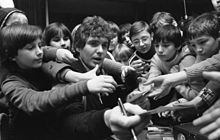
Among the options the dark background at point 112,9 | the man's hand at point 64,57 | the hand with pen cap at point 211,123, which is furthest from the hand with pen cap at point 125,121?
the dark background at point 112,9

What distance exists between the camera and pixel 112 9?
320 cm

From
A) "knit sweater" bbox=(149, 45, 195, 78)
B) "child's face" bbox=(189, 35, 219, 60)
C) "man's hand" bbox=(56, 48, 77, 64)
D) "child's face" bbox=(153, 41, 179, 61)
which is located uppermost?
"child's face" bbox=(189, 35, 219, 60)

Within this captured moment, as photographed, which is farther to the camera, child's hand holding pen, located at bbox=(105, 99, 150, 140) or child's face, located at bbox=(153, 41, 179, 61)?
child's face, located at bbox=(153, 41, 179, 61)

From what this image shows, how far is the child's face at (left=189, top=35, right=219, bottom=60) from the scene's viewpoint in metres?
1.22

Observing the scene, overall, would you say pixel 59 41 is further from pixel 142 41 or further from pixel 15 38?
pixel 15 38

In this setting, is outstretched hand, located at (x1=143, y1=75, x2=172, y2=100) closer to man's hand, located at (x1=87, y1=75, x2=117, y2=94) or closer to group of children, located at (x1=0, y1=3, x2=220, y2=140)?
group of children, located at (x1=0, y1=3, x2=220, y2=140)

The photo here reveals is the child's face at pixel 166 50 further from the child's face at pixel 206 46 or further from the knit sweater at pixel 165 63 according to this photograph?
the child's face at pixel 206 46

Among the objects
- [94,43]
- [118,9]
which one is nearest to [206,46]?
[94,43]

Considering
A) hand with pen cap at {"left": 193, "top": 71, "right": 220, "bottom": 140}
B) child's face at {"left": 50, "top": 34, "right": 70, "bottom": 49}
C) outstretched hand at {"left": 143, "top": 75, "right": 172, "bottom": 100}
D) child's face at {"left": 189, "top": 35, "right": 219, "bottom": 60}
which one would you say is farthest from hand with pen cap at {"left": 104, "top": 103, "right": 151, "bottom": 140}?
child's face at {"left": 50, "top": 34, "right": 70, "bottom": 49}

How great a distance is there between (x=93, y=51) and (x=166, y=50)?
56 centimetres

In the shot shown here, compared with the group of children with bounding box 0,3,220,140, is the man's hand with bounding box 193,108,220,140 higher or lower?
higher

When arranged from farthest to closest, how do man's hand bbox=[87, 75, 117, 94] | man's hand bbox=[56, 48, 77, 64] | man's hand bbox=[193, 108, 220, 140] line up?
man's hand bbox=[56, 48, 77, 64], man's hand bbox=[87, 75, 117, 94], man's hand bbox=[193, 108, 220, 140]

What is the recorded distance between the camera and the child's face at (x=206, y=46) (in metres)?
1.22

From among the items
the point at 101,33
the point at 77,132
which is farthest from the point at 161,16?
the point at 77,132
